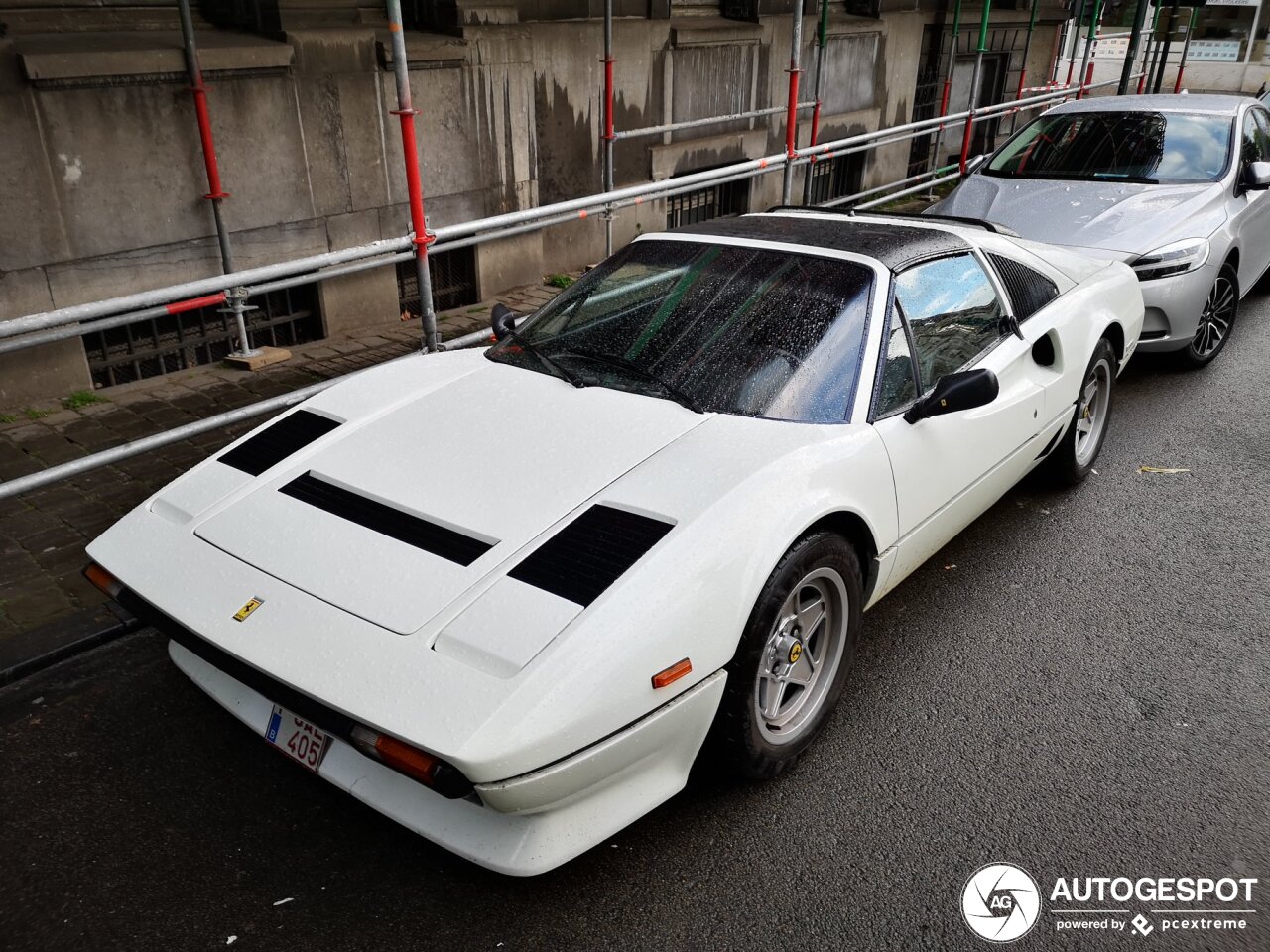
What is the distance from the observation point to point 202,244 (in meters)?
6.39

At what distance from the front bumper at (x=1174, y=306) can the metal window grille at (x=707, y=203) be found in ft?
16.0

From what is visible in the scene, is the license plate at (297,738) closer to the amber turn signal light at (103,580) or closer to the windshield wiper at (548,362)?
the amber turn signal light at (103,580)

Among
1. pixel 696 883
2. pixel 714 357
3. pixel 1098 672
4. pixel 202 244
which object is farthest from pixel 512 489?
pixel 202 244

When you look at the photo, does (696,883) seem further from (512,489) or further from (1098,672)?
(1098,672)

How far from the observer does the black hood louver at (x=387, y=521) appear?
275cm

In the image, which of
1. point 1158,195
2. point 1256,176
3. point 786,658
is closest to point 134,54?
point 786,658

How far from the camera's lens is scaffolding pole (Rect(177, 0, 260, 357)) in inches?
228

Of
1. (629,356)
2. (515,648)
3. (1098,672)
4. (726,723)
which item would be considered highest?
(629,356)

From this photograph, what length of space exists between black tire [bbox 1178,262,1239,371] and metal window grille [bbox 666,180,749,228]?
4.92 meters

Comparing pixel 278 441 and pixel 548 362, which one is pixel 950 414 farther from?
pixel 278 441

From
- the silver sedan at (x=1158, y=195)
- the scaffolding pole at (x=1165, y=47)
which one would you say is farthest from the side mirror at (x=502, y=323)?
the scaffolding pole at (x=1165, y=47)

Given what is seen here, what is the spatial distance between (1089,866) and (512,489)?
1.91m

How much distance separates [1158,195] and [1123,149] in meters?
0.66

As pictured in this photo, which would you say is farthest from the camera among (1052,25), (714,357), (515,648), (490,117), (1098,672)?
(1052,25)
